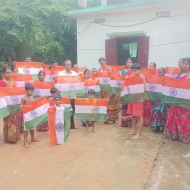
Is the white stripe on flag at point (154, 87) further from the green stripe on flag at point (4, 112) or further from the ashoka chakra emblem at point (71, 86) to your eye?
the green stripe on flag at point (4, 112)

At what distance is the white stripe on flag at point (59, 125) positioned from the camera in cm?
442

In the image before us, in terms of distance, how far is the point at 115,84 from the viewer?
6117 millimetres

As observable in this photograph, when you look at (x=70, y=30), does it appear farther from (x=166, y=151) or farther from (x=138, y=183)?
(x=138, y=183)

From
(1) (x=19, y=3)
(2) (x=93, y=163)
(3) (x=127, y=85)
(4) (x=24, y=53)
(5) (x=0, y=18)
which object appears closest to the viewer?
(2) (x=93, y=163)

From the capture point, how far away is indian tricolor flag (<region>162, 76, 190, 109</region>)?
178 inches

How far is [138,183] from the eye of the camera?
10.2 feet

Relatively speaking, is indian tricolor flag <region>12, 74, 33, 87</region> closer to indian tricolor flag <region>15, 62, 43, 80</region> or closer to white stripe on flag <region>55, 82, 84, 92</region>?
white stripe on flag <region>55, 82, 84, 92</region>

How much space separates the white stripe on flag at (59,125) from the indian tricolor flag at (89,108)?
0.71 m

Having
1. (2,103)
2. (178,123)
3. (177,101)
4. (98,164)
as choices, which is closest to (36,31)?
(2,103)

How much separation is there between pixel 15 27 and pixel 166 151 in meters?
7.72

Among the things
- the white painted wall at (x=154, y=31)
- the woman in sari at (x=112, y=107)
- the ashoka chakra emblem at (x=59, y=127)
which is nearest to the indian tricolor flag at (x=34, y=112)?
the ashoka chakra emblem at (x=59, y=127)

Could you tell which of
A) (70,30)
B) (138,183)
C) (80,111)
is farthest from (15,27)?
(138,183)

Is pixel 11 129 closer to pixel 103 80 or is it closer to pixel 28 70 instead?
pixel 28 70

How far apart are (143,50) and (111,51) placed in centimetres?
143
